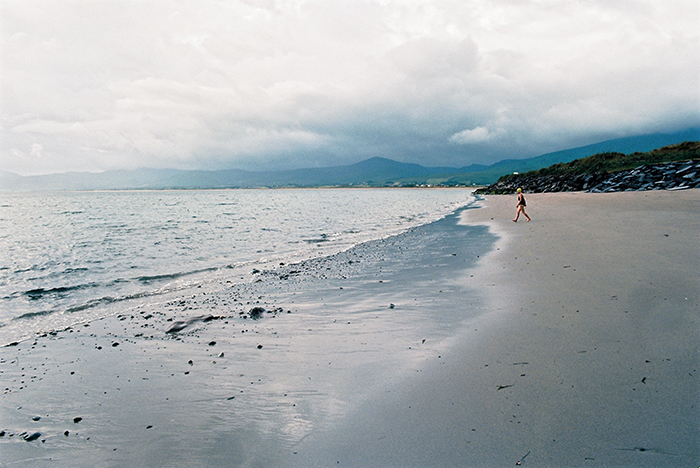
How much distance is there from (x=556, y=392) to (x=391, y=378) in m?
1.89

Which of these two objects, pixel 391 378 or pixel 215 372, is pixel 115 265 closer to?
pixel 215 372

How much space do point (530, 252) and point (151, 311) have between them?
37.9 feet

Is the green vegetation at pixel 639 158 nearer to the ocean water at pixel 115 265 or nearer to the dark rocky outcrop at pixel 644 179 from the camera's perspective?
the dark rocky outcrop at pixel 644 179

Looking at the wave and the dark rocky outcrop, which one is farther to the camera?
the dark rocky outcrop

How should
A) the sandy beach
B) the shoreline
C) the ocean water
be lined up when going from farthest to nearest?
the ocean water < the shoreline < the sandy beach

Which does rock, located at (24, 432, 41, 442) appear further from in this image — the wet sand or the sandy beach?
the wet sand

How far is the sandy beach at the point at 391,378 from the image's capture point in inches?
136

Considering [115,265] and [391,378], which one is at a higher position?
[391,378]

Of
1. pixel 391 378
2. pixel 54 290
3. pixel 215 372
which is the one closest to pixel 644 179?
pixel 391 378

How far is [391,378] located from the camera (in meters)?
4.82

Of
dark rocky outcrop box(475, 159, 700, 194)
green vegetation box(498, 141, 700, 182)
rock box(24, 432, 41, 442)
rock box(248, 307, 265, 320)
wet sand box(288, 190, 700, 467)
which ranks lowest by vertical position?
rock box(24, 432, 41, 442)

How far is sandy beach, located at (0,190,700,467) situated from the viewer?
3.46 metres

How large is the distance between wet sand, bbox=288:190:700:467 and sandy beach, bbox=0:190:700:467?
19 millimetres

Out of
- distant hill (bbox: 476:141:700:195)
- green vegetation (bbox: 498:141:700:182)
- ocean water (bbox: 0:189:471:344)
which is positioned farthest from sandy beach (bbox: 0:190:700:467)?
green vegetation (bbox: 498:141:700:182)
